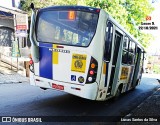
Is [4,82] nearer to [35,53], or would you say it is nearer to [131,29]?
[35,53]

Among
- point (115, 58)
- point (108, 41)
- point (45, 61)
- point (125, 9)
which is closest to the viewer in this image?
point (108, 41)

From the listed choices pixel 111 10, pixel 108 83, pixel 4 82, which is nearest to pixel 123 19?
pixel 111 10

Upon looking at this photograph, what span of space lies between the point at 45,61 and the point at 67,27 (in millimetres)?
1238

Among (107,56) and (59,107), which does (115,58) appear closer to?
(107,56)

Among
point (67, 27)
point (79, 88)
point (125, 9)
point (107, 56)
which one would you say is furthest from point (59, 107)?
point (125, 9)

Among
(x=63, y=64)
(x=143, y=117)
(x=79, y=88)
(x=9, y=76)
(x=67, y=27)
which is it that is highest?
(x=67, y=27)

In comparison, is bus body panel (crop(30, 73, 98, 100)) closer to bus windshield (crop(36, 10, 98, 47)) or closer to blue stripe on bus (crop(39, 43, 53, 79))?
blue stripe on bus (crop(39, 43, 53, 79))

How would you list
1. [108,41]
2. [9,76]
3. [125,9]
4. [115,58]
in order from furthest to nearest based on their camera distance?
[125,9], [9,76], [115,58], [108,41]

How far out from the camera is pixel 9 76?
50.2 feet

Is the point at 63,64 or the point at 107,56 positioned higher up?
the point at 107,56

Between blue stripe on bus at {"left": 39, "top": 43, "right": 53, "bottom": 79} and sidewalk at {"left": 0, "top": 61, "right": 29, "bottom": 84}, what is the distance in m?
6.73

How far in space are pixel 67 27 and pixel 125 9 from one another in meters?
19.2

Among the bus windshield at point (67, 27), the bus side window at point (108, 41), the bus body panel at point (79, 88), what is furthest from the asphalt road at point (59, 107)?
the bus windshield at point (67, 27)

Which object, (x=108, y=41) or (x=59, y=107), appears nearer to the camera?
(x=108, y=41)
